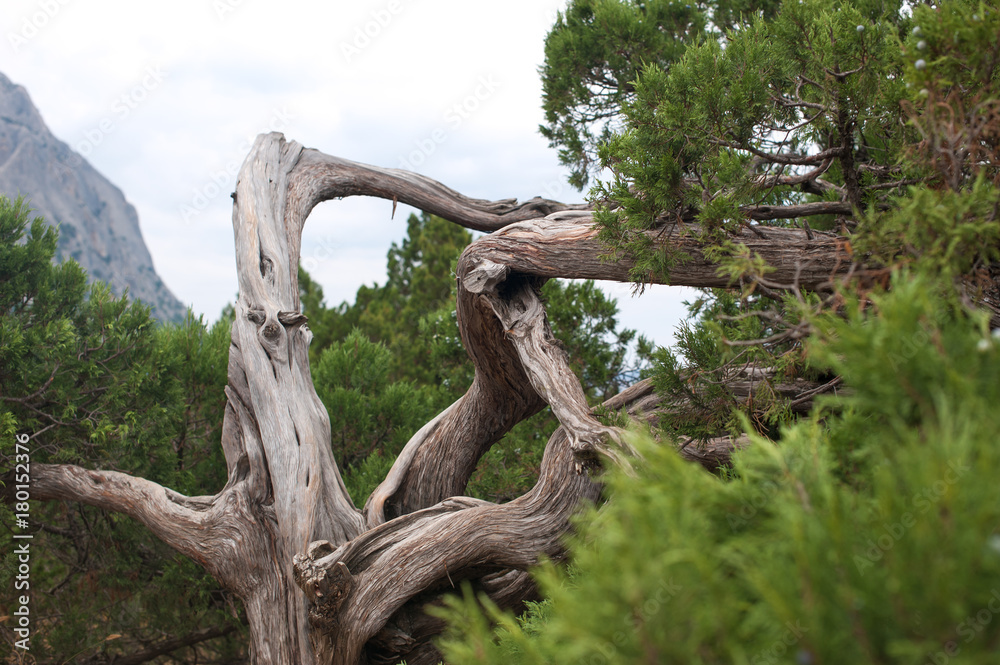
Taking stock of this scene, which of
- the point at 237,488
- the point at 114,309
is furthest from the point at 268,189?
the point at 237,488

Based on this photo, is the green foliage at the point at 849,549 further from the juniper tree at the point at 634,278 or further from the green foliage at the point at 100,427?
the green foliage at the point at 100,427

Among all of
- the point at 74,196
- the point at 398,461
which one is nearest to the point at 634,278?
the point at 398,461

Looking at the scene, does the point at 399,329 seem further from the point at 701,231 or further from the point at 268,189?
the point at 701,231

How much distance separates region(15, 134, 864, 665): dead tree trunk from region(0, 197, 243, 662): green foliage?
427mm

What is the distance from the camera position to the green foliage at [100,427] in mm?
4148

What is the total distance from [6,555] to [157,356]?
154 centimetres

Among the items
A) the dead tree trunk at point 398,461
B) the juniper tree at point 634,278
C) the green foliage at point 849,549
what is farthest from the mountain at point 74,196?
the green foliage at point 849,549

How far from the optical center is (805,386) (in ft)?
8.62

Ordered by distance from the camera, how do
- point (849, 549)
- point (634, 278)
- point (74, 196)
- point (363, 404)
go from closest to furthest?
1. point (849, 549)
2. point (634, 278)
3. point (363, 404)
4. point (74, 196)

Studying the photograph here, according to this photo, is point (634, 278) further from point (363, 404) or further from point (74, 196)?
point (74, 196)

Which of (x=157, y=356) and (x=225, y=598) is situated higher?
(x=157, y=356)

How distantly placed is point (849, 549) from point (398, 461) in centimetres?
341

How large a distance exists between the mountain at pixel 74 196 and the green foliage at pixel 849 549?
102 ft

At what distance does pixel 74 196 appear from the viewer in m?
34.1
